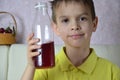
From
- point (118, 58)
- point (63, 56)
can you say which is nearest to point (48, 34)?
point (63, 56)

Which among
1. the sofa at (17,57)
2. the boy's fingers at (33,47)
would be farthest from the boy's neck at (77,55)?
the sofa at (17,57)

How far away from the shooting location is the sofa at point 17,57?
1.54 m

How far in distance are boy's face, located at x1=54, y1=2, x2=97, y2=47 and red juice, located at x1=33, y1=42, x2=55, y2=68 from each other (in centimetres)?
13

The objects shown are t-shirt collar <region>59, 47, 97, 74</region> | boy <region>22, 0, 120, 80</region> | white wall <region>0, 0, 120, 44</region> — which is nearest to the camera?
boy <region>22, 0, 120, 80</region>

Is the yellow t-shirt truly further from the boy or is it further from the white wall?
the white wall

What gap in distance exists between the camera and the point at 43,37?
0.83 m

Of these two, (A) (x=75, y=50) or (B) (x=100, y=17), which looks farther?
(B) (x=100, y=17)

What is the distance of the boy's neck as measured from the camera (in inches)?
39.8

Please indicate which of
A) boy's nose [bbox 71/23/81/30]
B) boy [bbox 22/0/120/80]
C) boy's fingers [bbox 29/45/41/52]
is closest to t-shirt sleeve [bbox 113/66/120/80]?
boy [bbox 22/0/120/80]

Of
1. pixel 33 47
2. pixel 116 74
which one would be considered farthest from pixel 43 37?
pixel 116 74

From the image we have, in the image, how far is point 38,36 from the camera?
835mm

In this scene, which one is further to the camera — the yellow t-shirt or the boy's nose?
the yellow t-shirt

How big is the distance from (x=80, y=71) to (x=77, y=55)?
70 millimetres

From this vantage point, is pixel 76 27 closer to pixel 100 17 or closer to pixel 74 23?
pixel 74 23
